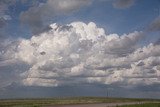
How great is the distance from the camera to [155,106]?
71.4 metres

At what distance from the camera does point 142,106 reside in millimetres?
72562

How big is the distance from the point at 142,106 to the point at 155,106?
2.95 metres
